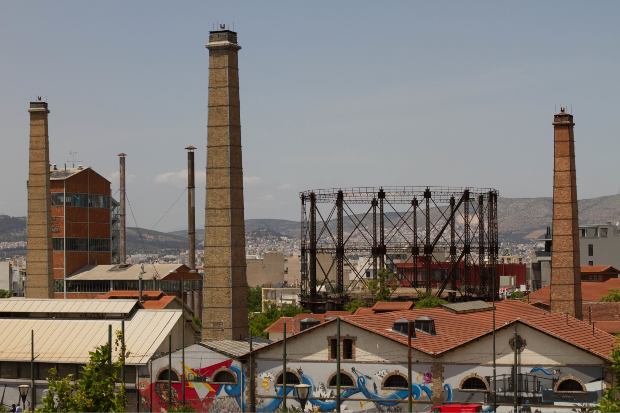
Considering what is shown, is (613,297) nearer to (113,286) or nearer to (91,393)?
(113,286)

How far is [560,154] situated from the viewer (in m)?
60.2

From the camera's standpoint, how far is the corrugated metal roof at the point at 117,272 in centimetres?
9356

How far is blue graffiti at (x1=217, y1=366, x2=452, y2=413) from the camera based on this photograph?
40.8m

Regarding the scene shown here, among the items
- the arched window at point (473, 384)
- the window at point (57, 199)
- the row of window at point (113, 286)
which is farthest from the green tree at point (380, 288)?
the window at point (57, 199)

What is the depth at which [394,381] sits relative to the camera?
4159 centimetres

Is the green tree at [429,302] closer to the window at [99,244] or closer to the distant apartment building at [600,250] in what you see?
the window at [99,244]

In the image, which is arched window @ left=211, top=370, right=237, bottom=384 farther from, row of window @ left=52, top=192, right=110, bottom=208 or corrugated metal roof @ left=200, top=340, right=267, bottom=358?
row of window @ left=52, top=192, right=110, bottom=208

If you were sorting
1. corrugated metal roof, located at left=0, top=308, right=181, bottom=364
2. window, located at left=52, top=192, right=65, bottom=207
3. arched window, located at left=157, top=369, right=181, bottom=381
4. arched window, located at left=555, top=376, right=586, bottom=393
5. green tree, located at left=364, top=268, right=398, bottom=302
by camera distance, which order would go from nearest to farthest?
arched window, located at left=555, top=376, right=586, bottom=393, arched window, located at left=157, top=369, right=181, bottom=381, corrugated metal roof, located at left=0, top=308, right=181, bottom=364, green tree, located at left=364, top=268, right=398, bottom=302, window, located at left=52, top=192, right=65, bottom=207

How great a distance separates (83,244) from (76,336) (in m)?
52.0

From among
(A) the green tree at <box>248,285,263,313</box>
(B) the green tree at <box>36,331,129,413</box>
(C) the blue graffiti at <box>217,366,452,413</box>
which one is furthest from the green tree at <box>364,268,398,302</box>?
(A) the green tree at <box>248,285,263,313</box>

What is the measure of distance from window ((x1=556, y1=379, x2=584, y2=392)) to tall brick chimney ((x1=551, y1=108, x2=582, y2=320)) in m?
19.6

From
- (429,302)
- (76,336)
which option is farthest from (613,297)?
(76,336)

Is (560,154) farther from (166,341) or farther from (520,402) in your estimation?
(166,341)

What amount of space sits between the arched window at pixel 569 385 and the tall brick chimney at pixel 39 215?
4619 cm
